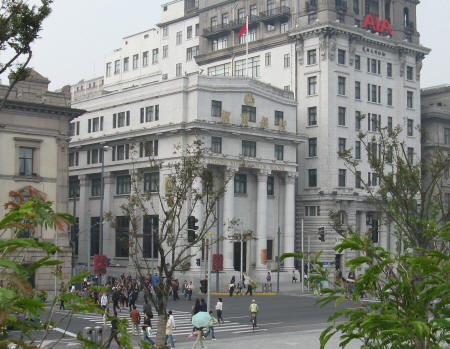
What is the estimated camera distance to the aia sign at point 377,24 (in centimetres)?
8612

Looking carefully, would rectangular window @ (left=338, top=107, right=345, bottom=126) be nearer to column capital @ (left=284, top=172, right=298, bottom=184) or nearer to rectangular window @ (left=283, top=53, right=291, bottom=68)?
rectangular window @ (left=283, top=53, right=291, bottom=68)

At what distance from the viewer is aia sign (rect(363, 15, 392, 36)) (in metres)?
86.1

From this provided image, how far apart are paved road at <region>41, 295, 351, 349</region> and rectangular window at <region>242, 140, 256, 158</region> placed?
64.7 feet

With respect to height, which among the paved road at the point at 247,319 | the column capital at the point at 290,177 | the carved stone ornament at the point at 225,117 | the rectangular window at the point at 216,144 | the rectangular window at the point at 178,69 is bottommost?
the paved road at the point at 247,319

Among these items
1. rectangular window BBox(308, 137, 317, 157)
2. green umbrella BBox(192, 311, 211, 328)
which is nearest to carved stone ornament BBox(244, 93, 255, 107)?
rectangular window BBox(308, 137, 317, 157)

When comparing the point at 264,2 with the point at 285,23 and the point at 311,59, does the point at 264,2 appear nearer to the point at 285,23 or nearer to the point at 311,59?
the point at 285,23

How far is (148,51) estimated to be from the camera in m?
106

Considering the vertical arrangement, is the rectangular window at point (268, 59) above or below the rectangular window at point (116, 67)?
below

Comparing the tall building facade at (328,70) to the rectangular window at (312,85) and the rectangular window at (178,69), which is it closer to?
the rectangular window at (312,85)

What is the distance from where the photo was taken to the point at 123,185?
78.9 m

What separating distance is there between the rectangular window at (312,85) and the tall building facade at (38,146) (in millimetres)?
32862

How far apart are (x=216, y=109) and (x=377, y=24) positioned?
26943mm

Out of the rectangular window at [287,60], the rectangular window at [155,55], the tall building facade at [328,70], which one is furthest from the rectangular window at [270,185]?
the rectangular window at [155,55]

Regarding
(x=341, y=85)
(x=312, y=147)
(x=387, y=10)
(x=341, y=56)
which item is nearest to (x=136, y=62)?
(x=341, y=56)
